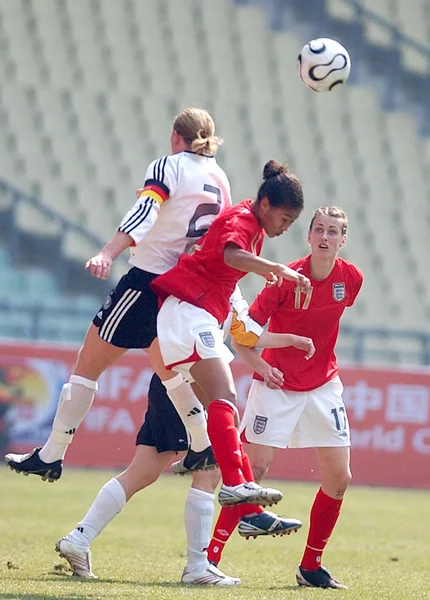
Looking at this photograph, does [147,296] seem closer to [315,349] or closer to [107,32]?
[315,349]

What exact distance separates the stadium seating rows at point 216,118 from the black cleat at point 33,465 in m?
10.9

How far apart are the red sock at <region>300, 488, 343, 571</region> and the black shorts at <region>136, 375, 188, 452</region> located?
2.50 ft

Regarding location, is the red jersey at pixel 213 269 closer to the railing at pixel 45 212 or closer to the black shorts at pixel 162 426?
the black shorts at pixel 162 426

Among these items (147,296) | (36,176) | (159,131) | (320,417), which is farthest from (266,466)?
(159,131)

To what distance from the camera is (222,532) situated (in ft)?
20.6

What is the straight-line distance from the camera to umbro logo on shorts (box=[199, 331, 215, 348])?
552 centimetres

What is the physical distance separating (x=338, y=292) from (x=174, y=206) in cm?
102

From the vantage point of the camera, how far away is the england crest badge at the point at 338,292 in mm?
6258

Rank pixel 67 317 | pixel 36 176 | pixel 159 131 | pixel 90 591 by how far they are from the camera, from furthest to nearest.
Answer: pixel 159 131 → pixel 36 176 → pixel 67 317 → pixel 90 591

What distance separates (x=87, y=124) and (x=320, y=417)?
12883 millimetres

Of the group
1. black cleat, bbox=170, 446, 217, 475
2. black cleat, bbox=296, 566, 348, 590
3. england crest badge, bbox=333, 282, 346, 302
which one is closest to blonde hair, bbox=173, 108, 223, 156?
england crest badge, bbox=333, 282, 346, 302

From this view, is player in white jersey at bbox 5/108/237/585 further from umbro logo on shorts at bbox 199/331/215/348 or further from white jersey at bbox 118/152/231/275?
umbro logo on shorts at bbox 199/331/215/348

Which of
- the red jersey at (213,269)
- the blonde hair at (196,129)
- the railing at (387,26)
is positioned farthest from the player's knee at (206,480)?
the railing at (387,26)

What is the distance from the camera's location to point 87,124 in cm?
1834
